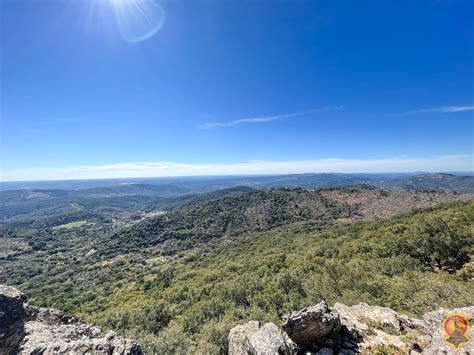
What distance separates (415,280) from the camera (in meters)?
28.7

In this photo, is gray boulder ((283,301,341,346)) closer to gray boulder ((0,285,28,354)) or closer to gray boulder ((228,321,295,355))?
gray boulder ((228,321,295,355))

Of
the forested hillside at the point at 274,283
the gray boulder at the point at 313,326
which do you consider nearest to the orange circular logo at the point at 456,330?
the gray boulder at the point at 313,326

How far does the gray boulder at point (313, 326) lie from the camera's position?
14.9 meters

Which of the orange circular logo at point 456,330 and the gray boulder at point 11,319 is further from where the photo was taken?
the gray boulder at point 11,319

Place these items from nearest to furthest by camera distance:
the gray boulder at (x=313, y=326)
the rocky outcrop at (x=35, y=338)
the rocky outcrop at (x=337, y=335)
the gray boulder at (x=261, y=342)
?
the gray boulder at (x=261, y=342) → the rocky outcrop at (x=337, y=335) → the rocky outcrop at (x=35, y=338) → the gray boulder at (x=313, y=326)

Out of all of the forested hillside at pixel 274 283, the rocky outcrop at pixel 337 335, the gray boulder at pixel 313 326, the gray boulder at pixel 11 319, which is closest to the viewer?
the rocky outcrop at pixel 337 335

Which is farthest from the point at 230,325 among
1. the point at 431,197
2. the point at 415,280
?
the point at 431,197

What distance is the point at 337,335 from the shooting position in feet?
50.5

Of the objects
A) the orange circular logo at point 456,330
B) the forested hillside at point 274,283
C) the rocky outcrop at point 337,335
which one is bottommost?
the forested hillside at point 274,283

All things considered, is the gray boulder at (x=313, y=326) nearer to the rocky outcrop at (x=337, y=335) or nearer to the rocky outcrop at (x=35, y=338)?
the rocky outcrop at (x=337, y=335)

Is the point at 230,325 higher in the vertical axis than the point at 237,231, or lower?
higher

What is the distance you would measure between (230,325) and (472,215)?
56.9 meters

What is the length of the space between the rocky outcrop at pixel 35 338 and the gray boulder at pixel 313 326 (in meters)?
11.3

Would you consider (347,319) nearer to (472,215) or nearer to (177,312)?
(177,312)
